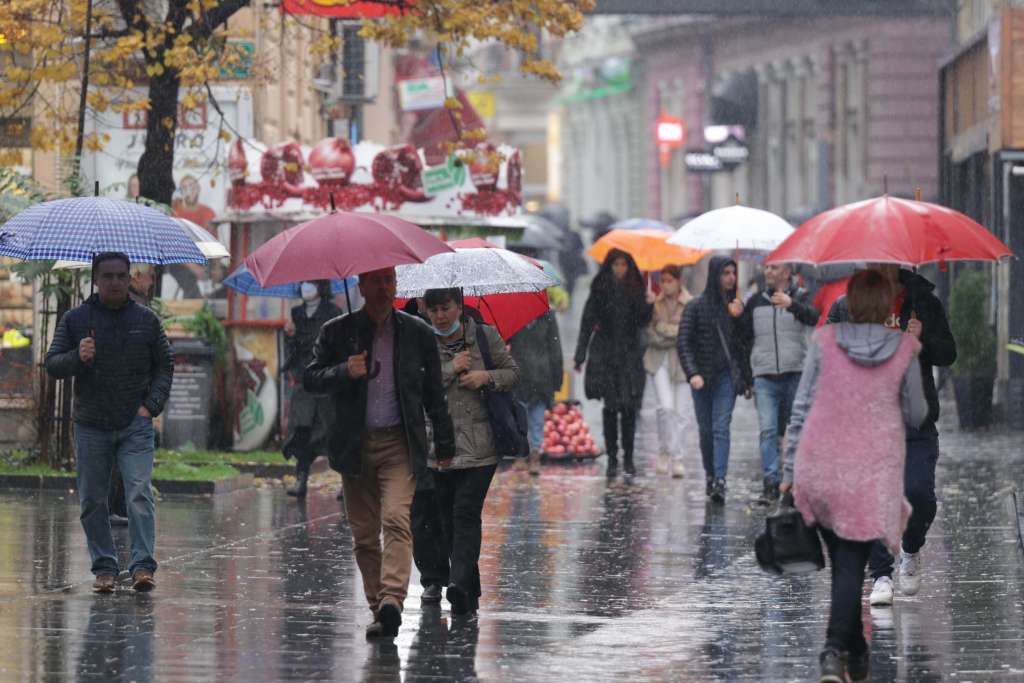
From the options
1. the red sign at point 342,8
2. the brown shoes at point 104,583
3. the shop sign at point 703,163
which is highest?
the shop sign at point 703,163

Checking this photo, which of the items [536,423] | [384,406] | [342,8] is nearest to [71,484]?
[536,423]

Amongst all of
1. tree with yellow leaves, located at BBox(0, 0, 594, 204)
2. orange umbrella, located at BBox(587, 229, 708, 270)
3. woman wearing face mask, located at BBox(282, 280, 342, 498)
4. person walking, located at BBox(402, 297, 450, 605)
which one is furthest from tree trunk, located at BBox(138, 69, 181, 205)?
person walking, located at BBox(402, 297, 450, 605)

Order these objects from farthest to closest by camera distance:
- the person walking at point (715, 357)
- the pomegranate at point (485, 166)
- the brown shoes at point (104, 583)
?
the pomegranate at point (485, 166)
the person walking at point (715, 357)
the brown shoes at point (104, 583)

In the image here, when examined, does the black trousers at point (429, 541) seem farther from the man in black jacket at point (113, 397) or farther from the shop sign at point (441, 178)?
the shop sign at point (441, 178)

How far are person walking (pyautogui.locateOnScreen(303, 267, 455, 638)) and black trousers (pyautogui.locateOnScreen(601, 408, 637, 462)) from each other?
909cm

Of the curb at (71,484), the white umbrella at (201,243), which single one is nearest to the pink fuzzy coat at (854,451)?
the white umbrella at (201,243)

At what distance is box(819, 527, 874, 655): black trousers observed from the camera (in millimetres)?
8961

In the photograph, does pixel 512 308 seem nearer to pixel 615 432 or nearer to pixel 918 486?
pixel 918 486

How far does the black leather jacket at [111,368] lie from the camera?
37.8 ft

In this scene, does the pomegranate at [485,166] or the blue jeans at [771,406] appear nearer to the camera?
the blue jeans at [771,406]

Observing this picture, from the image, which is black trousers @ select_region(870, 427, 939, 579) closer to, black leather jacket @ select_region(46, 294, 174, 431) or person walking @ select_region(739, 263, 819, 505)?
black leather jacket @ select_region(46, 294, 174, 431)

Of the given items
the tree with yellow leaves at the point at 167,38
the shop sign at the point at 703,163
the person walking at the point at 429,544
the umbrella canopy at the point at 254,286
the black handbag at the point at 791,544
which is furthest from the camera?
the shop sign at the point at 703,163

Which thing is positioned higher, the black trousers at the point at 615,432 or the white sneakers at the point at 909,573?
the black trousers at the point at 615,432

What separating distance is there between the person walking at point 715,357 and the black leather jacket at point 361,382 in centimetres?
654
